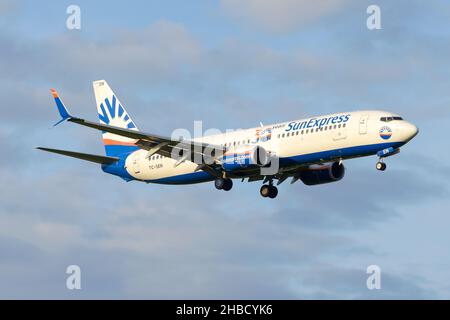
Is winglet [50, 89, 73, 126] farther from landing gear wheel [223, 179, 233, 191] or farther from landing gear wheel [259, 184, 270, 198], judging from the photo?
landing gear wheel [259, 184, 270, 198]

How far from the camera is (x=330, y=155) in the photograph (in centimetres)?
8075

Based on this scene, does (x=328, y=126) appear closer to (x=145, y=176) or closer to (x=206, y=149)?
(x=206, y=149)

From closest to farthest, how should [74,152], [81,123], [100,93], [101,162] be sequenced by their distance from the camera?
A: [81,123] → [74,152] → [101,162] → [100,93]

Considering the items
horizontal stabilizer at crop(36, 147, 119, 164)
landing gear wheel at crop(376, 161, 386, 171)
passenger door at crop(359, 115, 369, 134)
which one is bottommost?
landing gear wheel at crop(376, 161, 386, 171)

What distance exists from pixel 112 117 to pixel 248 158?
22680mm

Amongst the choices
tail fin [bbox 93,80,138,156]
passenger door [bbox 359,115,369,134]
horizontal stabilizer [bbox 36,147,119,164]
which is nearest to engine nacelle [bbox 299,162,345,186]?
passenger door [bbox 359,115,369,134]

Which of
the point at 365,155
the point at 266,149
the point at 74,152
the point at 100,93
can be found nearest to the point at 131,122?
the point at 100,93

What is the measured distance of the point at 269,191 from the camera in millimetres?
90188

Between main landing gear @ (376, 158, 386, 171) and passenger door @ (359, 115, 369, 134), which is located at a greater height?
passenger door @ (359, 115, 369, 134)

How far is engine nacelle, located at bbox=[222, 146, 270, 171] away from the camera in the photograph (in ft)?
270

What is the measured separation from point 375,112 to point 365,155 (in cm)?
334

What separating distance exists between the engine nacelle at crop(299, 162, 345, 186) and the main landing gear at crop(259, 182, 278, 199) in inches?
108

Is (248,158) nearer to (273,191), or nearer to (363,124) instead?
(273,191)

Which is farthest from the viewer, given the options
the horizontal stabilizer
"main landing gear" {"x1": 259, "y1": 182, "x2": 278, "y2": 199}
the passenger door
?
"main landing gear" {"x1": 259, "y1": 182, "x2": 278, "y2": 199}
